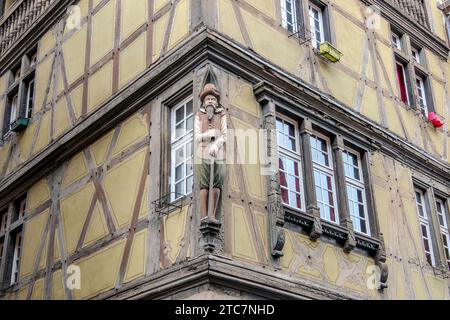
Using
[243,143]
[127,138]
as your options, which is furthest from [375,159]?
[127,138]

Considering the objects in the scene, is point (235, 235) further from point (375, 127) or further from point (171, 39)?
point (375, 127)

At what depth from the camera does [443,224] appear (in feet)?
40.4

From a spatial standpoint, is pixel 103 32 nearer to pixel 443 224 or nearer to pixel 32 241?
pixel 32 241

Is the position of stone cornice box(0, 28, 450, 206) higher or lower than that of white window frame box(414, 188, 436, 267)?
higher

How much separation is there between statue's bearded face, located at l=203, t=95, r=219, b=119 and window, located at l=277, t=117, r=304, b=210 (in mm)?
1308

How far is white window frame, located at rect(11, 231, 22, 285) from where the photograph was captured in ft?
39.0

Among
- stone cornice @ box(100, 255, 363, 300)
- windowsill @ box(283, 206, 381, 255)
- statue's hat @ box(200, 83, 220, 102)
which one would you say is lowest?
stone cornice @ box(100, 255, 363, 300)

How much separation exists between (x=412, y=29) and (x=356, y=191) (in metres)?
5.01

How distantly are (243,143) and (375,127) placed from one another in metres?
3.42

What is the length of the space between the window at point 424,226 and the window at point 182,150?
484 cm

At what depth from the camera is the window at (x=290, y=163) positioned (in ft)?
30.1

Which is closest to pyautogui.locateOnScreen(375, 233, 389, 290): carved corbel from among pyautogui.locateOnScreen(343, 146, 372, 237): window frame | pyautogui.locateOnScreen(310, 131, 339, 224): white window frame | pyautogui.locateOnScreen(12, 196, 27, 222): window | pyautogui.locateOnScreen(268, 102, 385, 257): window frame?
pyautogui.locateOnScreen(268, 102, 385, 257): window frame

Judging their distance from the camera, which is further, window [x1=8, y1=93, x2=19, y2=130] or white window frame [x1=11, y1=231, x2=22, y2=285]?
window [x1=8, y1=93, x2=19, y2=130]

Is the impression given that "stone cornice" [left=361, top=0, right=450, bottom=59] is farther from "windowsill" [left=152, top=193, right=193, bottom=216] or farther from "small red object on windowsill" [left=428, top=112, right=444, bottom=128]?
"windowsill" [left=152, top=193, right=193, bottom=216]
